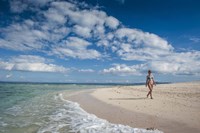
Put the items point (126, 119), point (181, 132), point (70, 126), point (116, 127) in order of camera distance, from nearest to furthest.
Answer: point (181, 132) → point (116, 127) → point (70, 126) → point (126, 119)

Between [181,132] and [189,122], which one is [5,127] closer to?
[181,132]

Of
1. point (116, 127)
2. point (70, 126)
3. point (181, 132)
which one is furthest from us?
point (70, 126)

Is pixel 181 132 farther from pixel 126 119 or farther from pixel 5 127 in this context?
pixel 5 127

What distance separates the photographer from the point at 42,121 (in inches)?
453

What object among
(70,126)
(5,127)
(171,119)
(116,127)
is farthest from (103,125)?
(5,127)

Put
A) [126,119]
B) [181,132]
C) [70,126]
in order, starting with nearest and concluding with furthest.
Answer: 1. [181,132]
2. [70,126]
3. [126,119]

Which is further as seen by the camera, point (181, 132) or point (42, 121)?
point (42, 121)

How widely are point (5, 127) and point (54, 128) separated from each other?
2536 mm

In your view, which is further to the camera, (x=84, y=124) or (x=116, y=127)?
(x=84, y=124)

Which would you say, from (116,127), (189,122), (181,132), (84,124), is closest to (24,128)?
(84,124)

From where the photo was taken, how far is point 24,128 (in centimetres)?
1000

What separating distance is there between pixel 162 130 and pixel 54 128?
4.86 meters

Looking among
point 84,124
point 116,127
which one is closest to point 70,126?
point 84,124

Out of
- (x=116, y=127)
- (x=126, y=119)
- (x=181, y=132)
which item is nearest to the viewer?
(x=181, y=132)
